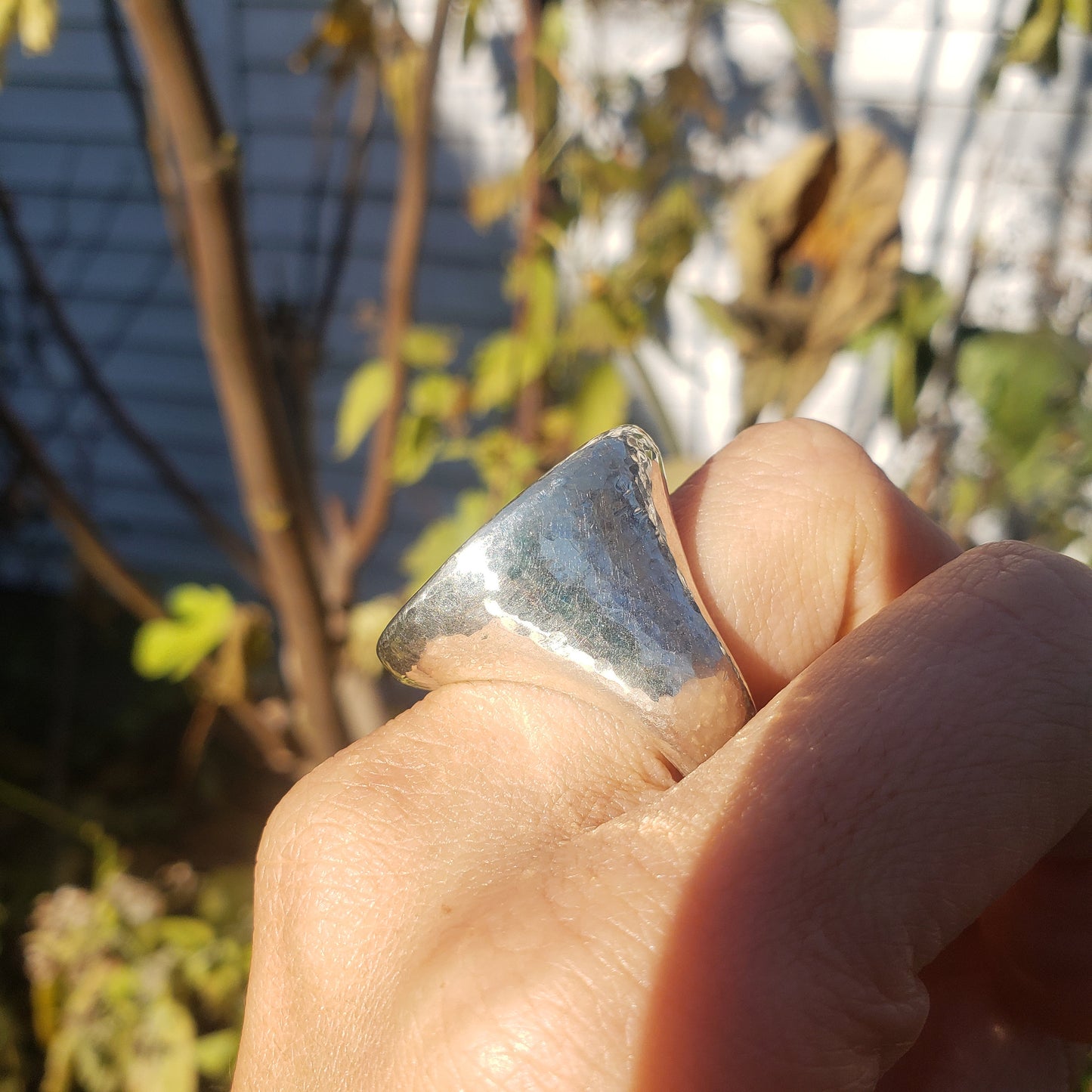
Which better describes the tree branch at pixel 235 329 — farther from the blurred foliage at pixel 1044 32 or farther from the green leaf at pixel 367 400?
the blurred foliage at pixel 1044 32

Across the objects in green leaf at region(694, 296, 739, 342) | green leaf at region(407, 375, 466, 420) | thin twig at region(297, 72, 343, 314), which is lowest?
green leaf at region(407, 375, 466, 420)

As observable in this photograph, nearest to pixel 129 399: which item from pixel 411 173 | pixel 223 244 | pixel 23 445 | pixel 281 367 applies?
pixel 281 367

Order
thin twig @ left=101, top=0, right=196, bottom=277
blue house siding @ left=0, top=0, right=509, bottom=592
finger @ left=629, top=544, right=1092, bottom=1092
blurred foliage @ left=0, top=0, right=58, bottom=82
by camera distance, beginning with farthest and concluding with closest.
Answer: blue house siding @ left=0, top=0, right=509, bottom=592 → thin twig @ left=101, top=0, right=196, bottom=277 → blurred foliage @ left=0, top=0, right=58, bottom=82 → finger @ left=629, top=544, right=1092, bottom=1092

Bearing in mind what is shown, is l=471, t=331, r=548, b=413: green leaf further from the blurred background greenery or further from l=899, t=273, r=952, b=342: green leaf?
l=899, t=273, r=952, b=342: green leaf

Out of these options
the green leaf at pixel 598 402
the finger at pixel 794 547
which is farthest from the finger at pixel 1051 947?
the green leaf at pixel 598 402

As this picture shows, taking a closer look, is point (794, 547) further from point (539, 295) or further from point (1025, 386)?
point (539, 295)

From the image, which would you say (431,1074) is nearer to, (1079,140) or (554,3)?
(554,3)

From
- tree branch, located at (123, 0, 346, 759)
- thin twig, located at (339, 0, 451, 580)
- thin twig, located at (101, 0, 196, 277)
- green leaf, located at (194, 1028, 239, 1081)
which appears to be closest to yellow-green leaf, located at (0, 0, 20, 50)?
tree branch, located at (123, 0, 346, 759)
